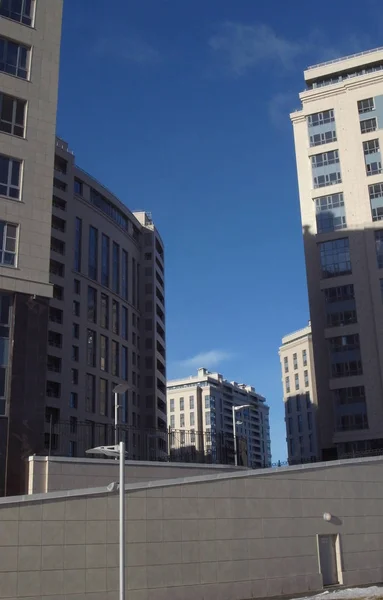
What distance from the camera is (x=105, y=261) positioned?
8281 cm

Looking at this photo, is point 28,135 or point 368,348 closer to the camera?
point 28,135

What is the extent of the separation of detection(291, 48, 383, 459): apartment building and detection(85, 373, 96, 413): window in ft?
79.9

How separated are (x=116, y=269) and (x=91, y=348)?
43.5 feet

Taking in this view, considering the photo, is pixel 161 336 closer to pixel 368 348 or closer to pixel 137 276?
pixel 137 276

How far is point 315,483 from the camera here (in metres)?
28.1

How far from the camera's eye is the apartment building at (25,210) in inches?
1159

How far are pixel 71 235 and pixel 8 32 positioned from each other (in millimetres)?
42416

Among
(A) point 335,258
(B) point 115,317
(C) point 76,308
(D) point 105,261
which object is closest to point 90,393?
(C) point 76,308

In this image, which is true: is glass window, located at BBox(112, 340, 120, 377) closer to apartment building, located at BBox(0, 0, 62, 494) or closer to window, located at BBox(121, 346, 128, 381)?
window, located at BBox(121, 346, 128, 381)

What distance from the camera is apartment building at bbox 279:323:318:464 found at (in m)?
125

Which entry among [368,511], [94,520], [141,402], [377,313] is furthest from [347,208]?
[94,520]

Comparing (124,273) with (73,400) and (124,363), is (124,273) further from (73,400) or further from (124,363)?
(73,400)

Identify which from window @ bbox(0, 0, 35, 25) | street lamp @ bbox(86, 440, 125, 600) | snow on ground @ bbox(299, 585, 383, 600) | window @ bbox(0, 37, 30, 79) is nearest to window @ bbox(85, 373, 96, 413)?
window @ bbox(0, 37, 30, 79)

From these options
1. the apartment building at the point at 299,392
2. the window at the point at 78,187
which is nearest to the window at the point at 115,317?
the window at the point at 78,187
